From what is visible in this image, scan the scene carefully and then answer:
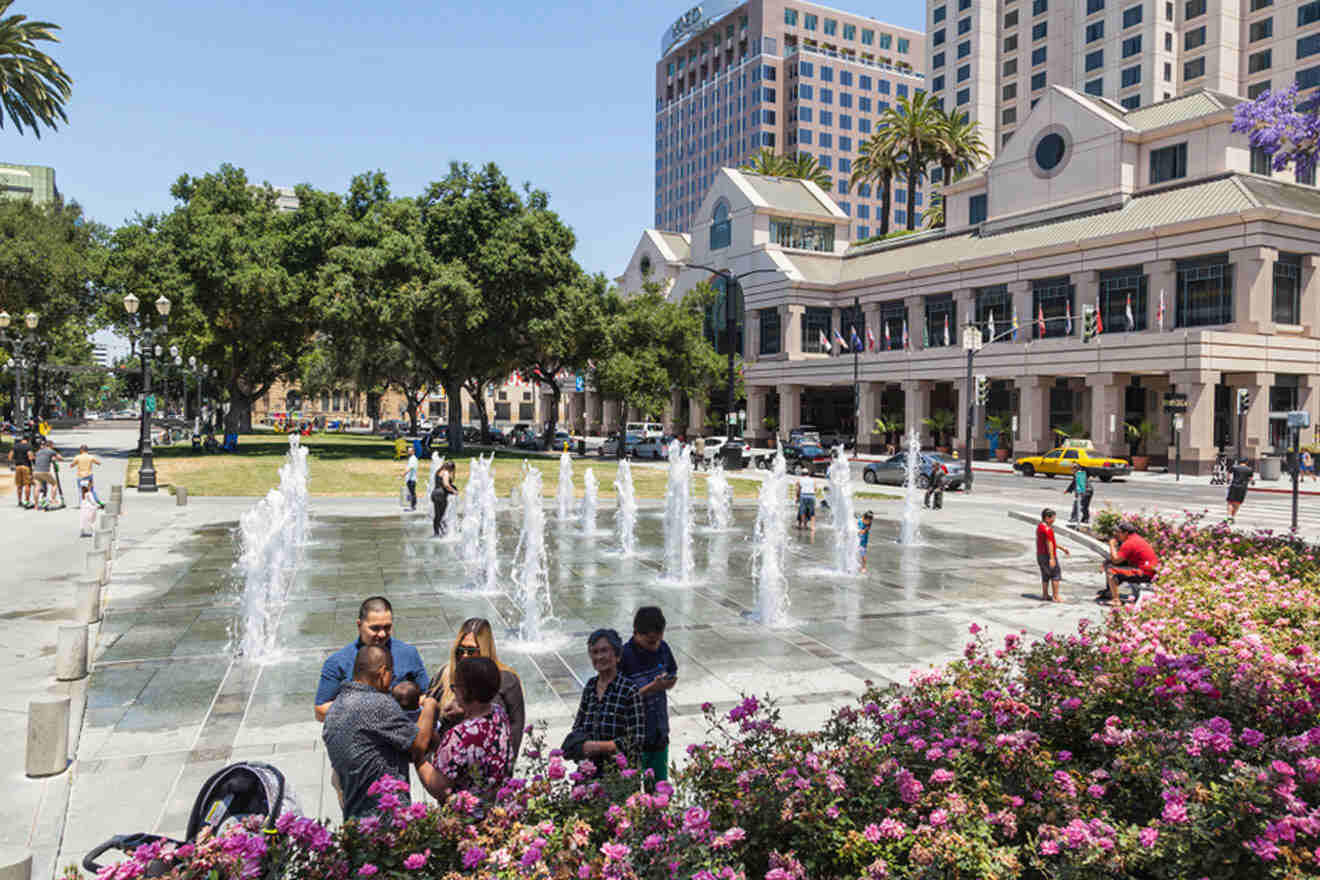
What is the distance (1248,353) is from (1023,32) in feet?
185

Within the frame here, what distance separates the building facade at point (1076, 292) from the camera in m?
45.2

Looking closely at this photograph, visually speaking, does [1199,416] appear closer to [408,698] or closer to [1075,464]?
[1075,464]

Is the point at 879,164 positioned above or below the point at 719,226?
above

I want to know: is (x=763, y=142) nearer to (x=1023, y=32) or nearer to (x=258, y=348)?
(x=1023, y=32)

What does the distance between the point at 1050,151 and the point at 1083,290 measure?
38.1ft

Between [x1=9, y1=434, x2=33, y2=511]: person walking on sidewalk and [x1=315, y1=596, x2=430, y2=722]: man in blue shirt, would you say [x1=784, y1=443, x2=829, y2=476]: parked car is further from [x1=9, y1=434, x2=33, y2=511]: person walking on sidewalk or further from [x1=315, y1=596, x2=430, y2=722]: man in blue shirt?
[x1=315, y1=596, x2=430, y2=722]: man in blue shirt

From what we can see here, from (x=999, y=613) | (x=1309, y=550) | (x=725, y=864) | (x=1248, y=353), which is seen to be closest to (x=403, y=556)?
(x=999, y=613)

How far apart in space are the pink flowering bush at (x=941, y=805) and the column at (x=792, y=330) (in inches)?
2534

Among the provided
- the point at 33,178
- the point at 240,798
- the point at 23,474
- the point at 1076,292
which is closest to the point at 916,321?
the point at 1076,292

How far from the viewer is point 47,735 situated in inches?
254

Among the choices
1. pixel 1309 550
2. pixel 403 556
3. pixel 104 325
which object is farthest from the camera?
pixel 104 325

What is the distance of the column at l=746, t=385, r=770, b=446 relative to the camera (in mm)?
72188

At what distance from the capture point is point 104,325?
158ft

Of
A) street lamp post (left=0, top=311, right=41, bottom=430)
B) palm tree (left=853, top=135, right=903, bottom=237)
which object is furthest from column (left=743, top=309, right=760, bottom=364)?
street lamp post (left=0, top=311, right=41, bottom=430)
